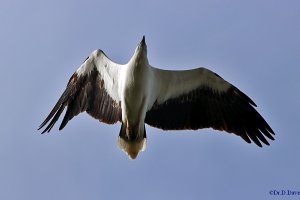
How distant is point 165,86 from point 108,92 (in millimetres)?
976

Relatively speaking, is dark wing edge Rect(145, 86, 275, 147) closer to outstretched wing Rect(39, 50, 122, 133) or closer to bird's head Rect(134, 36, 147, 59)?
outstretched wing Rect(39, 50, 122, 133)

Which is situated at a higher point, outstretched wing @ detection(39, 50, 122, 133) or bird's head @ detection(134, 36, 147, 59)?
bird's head @ detection(134, 36, 147, 59)

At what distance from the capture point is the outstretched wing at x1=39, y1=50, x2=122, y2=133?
26.7 ft

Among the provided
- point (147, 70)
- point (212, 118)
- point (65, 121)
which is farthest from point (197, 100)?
point (65, 121)

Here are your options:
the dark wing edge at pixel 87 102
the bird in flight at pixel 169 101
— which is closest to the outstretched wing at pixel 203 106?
the bird in flight at pixel 169 101

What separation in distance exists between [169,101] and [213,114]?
2.58 feet

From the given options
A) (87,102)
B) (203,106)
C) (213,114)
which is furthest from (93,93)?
(213,114)

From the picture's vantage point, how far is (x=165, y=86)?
8266 mm

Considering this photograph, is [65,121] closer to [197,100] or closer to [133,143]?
[133,143]

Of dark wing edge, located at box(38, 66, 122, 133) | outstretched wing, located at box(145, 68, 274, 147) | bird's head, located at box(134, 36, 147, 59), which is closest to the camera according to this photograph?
bird's head, located at box(134, 36, 147, 59)

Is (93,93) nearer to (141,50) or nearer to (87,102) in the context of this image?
(87,102)

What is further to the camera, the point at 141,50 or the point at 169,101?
the point at 169,101

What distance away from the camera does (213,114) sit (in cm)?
835

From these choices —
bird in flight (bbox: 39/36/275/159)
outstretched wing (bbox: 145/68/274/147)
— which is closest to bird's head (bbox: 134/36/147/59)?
bird in flight (bbox: 39/36/275/159)
